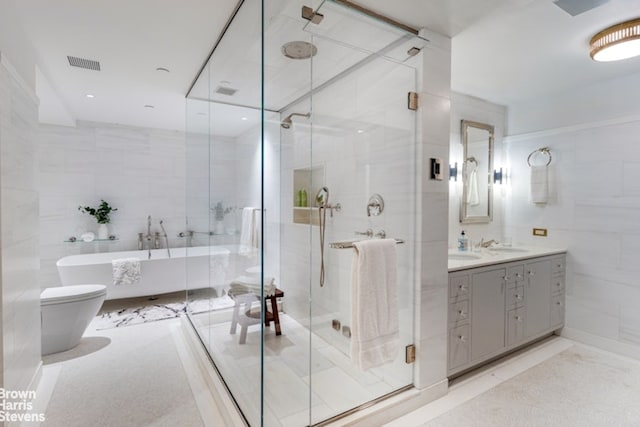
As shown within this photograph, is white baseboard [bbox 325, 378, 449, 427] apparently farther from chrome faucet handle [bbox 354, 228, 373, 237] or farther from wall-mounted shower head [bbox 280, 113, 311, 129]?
wall-mounted shower head [bbox 280, 113, 311, 129]

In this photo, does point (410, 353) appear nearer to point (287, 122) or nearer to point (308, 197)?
point (308, 197)

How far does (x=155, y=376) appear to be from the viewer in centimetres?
247

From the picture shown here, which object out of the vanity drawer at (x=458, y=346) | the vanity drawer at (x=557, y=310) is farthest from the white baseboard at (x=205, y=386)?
the vanity drawer at (x=557, y=310)

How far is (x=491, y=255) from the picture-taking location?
2.87 m

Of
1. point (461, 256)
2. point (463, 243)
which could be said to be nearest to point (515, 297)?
point (461, 256)

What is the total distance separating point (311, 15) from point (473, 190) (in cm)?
246

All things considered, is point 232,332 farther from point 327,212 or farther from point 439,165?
point 439,165

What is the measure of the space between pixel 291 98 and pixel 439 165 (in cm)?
108

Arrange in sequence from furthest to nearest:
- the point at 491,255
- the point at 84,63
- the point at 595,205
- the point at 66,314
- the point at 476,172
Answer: the point at 476,172 < the point at 595,205 < the point at 491,255 < the point at 66,314 < the point at 84,63

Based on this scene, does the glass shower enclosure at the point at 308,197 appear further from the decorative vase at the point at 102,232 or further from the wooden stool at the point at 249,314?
the decorative vase at the point at 102,232

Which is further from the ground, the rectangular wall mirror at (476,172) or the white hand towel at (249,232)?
the rectangular wall mirror at (476,172)

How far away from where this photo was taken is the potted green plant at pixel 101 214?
14.6 ft

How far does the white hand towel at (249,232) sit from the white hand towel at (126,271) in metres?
2.48

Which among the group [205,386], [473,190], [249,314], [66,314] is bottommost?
[205,386]
